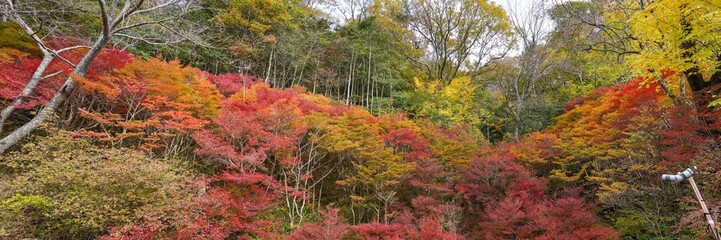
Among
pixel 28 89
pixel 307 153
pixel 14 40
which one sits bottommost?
pixel 307 153

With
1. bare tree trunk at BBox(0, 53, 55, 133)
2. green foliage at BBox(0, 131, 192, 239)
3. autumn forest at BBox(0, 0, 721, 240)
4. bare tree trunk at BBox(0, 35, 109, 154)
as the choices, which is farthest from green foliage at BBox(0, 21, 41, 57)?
green foliage at BBox(0, 131, 192, 239)

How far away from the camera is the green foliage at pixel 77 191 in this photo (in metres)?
5.29

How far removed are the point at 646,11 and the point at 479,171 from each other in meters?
5.06

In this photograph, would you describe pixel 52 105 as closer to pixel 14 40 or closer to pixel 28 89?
pixel 28 89

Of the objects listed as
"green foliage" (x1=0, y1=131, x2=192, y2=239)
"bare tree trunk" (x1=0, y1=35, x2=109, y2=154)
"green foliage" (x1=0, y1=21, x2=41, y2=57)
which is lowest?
"green foliage" (x1=0, y1=131, x2=192, y2=239)

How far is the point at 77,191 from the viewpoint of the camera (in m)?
5.58

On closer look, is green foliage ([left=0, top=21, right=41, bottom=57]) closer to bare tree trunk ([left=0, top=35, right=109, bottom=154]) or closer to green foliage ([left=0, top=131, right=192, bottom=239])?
bare tree trunk ([left=0, top=35, right=109, bottom=154])

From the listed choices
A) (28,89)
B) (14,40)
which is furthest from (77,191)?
(14,40)

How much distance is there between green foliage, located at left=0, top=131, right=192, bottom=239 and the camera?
5.29 metres

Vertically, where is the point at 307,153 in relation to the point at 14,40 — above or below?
below

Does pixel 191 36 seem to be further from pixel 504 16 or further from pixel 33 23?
pixel 504 16

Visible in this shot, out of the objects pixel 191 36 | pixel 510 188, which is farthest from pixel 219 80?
pixel 510 188

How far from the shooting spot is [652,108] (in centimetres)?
757

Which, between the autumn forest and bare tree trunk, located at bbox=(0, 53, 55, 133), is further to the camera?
bare tree trunk, located at bbox=(0, 53, 55, 133)
